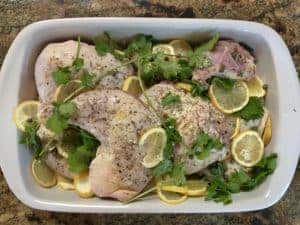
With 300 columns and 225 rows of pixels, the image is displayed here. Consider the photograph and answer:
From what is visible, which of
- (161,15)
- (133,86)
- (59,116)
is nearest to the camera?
(59,116)

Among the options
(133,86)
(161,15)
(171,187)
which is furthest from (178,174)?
(161,15)

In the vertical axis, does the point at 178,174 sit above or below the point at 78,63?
below

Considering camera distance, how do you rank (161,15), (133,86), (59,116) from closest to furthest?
(59,116), (133,86), (161,15)

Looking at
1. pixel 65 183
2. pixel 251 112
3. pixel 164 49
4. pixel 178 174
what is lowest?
pixel 65 183

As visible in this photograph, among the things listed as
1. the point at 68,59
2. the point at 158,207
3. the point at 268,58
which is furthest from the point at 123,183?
the point at 268,58

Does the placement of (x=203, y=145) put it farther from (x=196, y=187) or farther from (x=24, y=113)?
(x=24, y=113)

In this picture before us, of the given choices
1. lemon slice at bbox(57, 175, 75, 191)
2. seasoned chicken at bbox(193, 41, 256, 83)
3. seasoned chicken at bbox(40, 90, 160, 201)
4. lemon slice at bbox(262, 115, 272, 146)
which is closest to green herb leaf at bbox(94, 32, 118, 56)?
seasoned chicken at bbox(40, 90, 160, 201)

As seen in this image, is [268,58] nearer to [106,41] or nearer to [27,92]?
[106,41]
